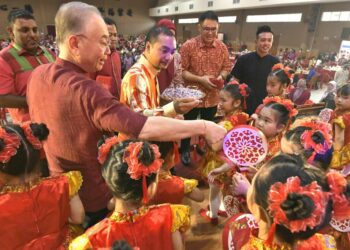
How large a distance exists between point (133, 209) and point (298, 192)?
64 centimetres

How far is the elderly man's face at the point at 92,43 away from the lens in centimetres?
108

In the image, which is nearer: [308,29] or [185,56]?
[185,56]

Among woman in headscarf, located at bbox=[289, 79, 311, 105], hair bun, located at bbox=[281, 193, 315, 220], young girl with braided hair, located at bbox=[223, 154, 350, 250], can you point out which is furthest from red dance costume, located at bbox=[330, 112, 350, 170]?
woman in headscarf, located at bbox=[289, 79, 311, 105]

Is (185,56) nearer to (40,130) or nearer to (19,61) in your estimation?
(19,61)

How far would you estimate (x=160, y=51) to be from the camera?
5.39 ft

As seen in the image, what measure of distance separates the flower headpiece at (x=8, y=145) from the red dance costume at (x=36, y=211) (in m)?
0.15

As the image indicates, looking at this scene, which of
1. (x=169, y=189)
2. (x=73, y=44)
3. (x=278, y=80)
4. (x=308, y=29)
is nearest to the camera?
(x=73, y=44)

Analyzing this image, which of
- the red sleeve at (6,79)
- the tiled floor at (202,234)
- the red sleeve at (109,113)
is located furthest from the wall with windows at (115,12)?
the red sleeve at (109,113)

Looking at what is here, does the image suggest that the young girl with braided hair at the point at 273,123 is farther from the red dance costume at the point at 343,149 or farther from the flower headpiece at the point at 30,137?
the flower headpiece at the point at 30,137

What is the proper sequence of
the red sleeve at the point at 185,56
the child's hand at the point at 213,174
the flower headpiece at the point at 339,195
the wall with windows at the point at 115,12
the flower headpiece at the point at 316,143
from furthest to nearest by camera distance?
the wall with windows at the point at 115,12 < the red sleeve at the point at 185,56 < the child's hand at the point at 213,174 < the flower headpiece at the point at 316,143 < the flower headpiece at the point at 339,195

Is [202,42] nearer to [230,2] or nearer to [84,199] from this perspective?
[84,199]

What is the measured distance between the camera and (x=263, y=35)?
277 cm

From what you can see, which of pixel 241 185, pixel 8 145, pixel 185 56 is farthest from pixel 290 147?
pixel 185 56

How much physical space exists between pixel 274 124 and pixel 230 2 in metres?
10.4
